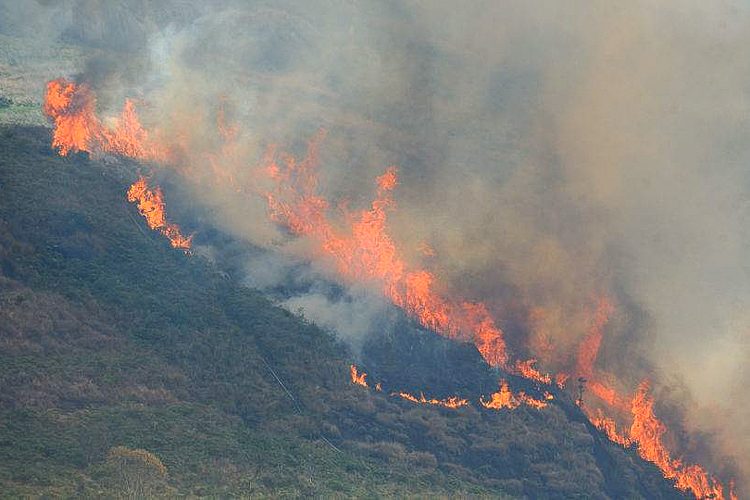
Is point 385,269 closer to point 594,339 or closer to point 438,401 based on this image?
point 438,401

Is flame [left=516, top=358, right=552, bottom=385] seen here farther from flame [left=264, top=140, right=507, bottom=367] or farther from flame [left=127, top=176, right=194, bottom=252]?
flame [left=127, top=176, right=194, bottom=252]

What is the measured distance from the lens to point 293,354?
60500mm

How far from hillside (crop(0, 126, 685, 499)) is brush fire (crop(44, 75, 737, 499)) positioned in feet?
5.08

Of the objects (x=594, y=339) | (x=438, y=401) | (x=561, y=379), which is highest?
(x=594, y=339)

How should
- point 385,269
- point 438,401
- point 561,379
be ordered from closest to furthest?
point 438,401 < point 561,379 < point 385,269

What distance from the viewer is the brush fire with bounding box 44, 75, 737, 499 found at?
63031 mm

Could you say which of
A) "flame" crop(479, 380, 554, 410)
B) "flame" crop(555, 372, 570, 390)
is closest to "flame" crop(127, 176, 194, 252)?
"flame" crop(479, 380, 554, 410)

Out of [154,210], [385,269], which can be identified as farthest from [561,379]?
[154,210]

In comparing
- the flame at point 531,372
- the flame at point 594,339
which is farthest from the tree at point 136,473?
the flame at point 594,339

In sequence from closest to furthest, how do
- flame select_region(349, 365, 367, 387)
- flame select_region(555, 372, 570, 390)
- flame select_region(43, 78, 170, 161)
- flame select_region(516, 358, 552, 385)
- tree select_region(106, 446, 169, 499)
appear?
tree select_region(106, 446, 169, 499) → flame select_region(349, 365, 367, 387) → flame select_region(516, 358, 552, 385) → flame select_region(555, 372, 570, 390) → flame select_region(43, 78, 170, 161)

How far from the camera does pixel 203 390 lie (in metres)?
56.0

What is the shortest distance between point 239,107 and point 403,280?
102ft

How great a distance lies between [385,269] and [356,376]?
11036mm

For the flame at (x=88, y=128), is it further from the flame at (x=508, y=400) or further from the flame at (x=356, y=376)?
the flame at (x=508, y=400)
